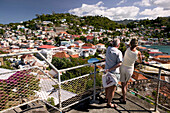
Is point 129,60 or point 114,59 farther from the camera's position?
point 129,60

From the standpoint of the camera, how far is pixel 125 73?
6.51ft

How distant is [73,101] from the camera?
2.19 meters

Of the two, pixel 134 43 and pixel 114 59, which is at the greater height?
pixel 134 43

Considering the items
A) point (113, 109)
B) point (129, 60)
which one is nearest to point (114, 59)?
point (129, 60)

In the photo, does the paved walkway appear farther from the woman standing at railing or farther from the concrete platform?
the woman standing at railing

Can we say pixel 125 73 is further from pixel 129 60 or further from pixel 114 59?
pixel 114 59

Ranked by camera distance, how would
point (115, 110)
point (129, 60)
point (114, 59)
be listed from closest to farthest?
point (114, 59)
point (129, 60)
point (115, 110)

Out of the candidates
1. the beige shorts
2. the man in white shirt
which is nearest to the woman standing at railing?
the beige shorts

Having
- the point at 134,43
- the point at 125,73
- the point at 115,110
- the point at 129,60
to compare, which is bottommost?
the point at 115,110

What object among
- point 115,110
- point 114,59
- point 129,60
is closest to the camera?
point 114,59

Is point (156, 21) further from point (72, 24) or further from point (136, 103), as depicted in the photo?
point (136, 103)

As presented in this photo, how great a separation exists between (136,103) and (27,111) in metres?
1.91

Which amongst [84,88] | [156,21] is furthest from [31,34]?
[156,21]

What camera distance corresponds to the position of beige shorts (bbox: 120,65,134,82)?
1.96 m
